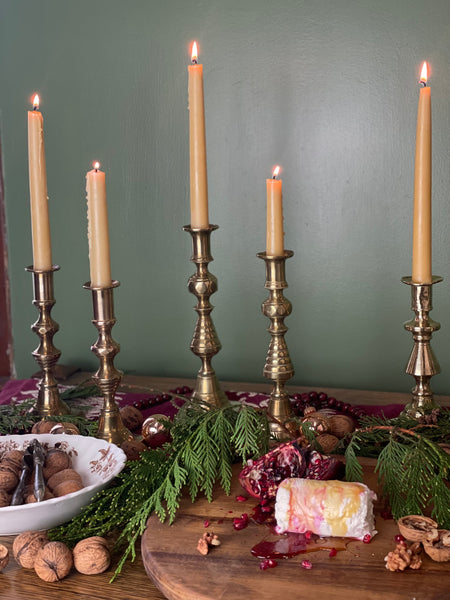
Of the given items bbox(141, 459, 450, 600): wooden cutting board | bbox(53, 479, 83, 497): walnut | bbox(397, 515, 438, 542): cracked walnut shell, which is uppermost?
bbox(53, 479, 83, 497): walnut

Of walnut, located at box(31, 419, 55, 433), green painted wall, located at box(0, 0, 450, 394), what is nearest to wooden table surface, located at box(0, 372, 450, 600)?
walnut, located at box(31, 419, 55, 433)

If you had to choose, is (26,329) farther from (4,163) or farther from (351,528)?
(351,528)

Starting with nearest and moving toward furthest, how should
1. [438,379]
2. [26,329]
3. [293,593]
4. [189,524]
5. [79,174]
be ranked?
[293,593] < [189,524] < [438,379] < [79,174] < [26,329]

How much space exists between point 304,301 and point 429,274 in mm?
504

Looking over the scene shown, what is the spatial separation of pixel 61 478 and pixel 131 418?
295mm

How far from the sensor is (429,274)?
3.44 ft

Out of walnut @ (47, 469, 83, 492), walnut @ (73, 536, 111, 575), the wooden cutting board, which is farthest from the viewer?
walnut @ (47, 469, 83, 492)

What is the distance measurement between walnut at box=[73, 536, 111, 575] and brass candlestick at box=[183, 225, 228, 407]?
1.23ft

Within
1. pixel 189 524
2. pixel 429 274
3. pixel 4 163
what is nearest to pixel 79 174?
pixel 4 163

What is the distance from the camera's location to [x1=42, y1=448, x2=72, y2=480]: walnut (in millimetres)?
924

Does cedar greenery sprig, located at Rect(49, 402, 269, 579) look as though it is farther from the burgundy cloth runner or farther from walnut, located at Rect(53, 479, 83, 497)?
the burgundy cloth runner

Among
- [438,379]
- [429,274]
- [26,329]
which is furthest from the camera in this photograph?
[26,329]

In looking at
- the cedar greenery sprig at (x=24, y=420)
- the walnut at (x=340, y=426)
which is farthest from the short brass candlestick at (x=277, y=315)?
the cedar greenery sprig at (x=24, y=420)

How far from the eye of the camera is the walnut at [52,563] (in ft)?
2.51
